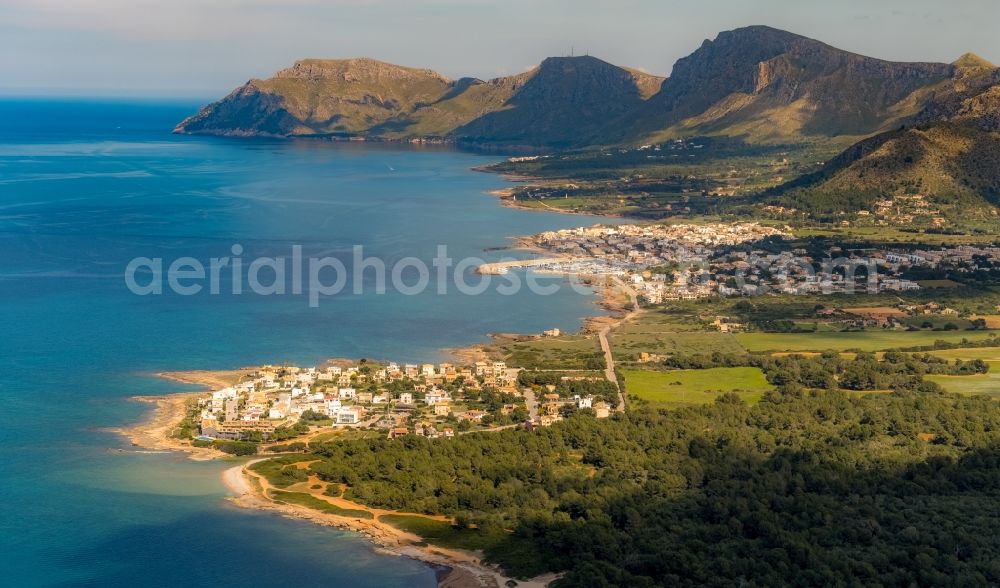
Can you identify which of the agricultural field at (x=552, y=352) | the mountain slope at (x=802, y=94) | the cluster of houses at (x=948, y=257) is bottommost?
the agricultural field at (x=552, y=352)

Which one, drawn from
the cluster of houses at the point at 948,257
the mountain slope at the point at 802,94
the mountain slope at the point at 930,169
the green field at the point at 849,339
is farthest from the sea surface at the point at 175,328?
the mountain slope at the point at 802,94

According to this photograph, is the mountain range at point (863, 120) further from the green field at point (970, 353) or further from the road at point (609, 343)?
the green field at point (970, 353)

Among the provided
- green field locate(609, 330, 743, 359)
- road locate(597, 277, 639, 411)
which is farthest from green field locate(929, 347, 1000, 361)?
road locate(597, 277, 639, 411)

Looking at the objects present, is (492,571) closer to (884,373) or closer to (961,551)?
(961,551)

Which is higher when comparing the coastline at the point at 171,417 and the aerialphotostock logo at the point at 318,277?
the aerialphotostock logo at the point at 318,277

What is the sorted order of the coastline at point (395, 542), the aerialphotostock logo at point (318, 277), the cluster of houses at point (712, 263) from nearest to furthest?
the coastline at point (395, 542), the aerialphotostock logo at point (318, 277), the cluster of houses at point (712, 263)

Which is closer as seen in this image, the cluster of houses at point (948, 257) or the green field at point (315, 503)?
the green field at point (315, 503)

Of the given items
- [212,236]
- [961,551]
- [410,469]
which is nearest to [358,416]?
[410,469]
